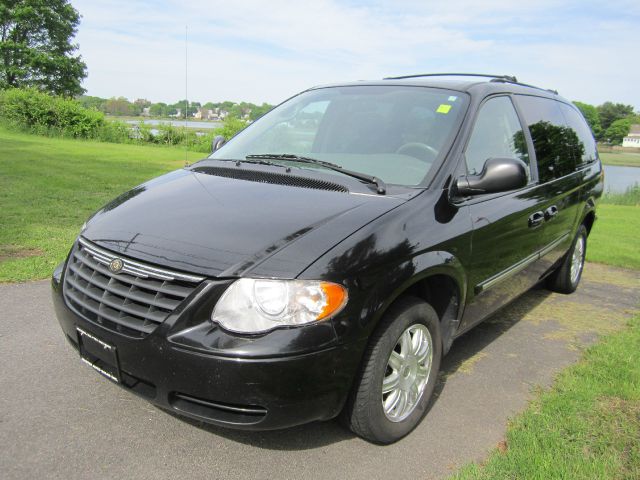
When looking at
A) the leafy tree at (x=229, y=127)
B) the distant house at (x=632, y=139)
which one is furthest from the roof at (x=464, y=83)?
the distant house at (x=632, y=139)

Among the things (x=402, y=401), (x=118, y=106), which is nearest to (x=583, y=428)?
(x=402, y=401)

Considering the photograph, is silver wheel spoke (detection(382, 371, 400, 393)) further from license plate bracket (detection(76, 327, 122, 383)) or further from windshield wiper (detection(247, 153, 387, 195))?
Result: license plate bracket (detection(76, 327, 122, 383))

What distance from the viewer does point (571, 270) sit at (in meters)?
5.83

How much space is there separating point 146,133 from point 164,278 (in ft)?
87.0

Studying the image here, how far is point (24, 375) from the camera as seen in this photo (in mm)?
3361

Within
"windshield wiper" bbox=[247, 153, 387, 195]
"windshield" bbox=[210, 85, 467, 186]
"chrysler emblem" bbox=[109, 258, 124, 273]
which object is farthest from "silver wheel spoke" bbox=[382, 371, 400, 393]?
"chrysler emblem" bbox=[109, 258, 124, 273]

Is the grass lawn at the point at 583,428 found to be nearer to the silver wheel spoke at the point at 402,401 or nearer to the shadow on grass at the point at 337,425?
the silver wheel spoke at the point at 402,401

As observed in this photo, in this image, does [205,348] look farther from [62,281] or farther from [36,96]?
[36,96]

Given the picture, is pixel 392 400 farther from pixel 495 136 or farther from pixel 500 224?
pixel 495 136

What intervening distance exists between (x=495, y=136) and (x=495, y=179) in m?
0.82

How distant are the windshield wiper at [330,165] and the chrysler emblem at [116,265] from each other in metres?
1.37

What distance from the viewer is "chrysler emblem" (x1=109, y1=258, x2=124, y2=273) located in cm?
262

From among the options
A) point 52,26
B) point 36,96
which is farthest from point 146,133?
point 52,26

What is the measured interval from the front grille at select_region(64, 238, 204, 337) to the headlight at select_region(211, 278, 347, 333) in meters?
0.18
